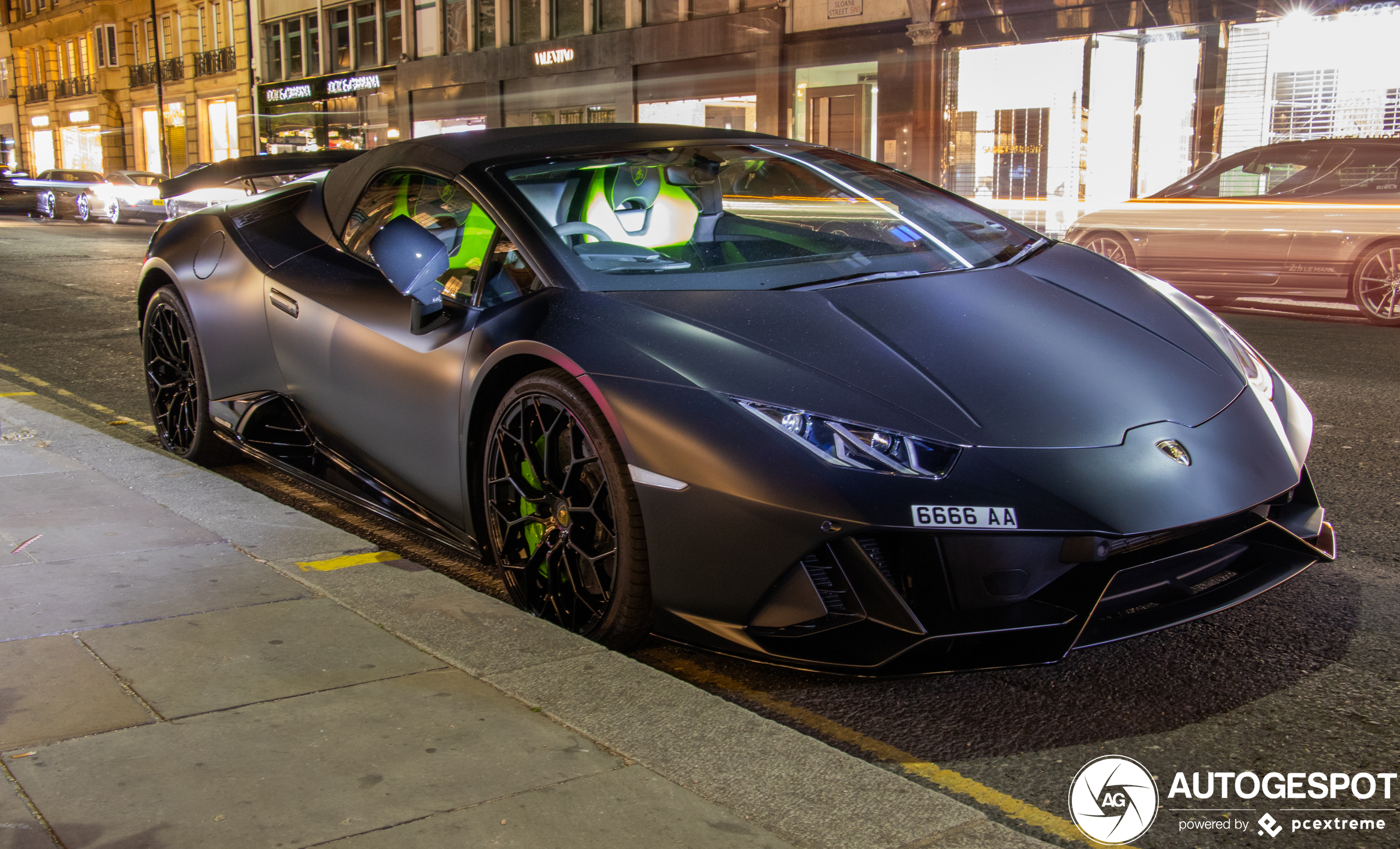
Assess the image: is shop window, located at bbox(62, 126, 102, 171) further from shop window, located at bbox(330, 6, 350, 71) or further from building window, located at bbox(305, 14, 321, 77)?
shop window, located at bbox(330, 6, 350, 71)

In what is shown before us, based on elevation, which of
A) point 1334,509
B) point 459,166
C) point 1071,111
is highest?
point 1071,111

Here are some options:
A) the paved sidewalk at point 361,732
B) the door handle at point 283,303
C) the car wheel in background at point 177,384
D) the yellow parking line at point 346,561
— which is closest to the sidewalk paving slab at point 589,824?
the paved sidewalk at point 361,732

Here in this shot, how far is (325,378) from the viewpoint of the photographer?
4.09m

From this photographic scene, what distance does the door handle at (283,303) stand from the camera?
4270 mm

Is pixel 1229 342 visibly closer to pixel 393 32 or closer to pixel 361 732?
pixel 361 732

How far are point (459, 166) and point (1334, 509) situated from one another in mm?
3268

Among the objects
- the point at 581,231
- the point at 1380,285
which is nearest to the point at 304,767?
the point at 581,231

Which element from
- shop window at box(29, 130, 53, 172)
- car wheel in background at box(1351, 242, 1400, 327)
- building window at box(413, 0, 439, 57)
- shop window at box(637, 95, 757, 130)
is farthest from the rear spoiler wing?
shop window at box(29, 130, 53, 172)

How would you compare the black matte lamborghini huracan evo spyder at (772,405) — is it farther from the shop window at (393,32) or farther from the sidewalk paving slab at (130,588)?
the shop window at (393,32)

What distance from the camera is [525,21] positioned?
3281 centimetres

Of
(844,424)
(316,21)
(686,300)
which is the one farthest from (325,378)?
(316,21)

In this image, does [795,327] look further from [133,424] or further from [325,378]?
[133,424]

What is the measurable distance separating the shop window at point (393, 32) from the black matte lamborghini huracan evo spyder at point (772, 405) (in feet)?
116

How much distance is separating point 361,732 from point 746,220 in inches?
92.5
